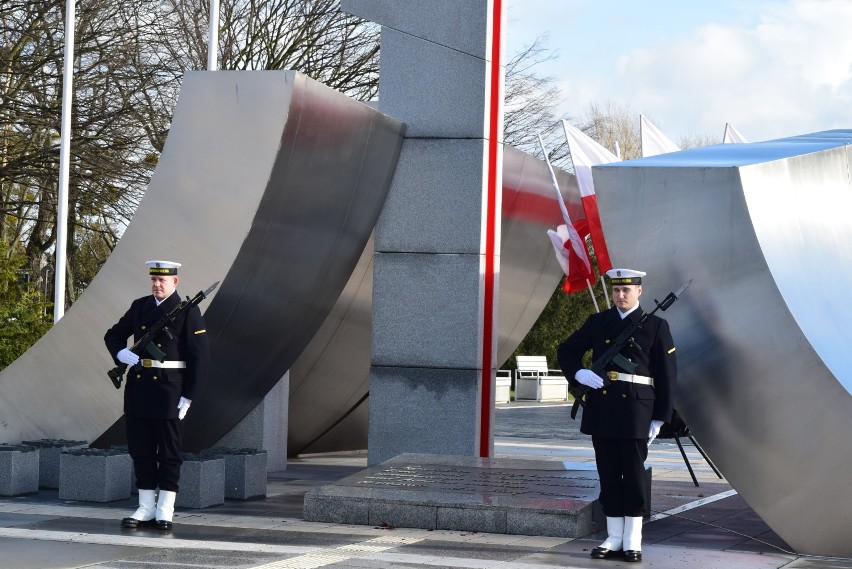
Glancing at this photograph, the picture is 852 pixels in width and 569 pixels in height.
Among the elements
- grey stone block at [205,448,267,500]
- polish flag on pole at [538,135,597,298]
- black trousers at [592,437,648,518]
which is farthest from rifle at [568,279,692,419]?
polish flag on pole at [538,135,597,298]

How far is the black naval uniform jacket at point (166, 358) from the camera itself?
9047 mm

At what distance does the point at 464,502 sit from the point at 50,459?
3.77m

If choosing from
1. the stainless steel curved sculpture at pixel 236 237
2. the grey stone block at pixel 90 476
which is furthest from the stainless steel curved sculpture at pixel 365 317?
the grey stone block at pixel 90 476

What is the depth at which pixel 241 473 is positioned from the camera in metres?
10.6

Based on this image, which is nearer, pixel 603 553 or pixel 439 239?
pixel 603 553

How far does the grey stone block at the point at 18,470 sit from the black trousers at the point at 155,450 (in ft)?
5.35

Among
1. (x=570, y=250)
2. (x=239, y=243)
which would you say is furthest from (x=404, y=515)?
(x=570, y=250)

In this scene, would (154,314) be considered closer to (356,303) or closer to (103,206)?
(356,303)

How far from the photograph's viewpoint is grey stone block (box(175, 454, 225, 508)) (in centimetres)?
1002

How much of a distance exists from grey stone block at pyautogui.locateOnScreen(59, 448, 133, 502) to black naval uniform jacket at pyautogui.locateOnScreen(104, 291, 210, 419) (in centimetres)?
118

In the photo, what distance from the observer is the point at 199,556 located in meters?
7.80

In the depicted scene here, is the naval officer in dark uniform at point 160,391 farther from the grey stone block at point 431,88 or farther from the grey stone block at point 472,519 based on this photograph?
the grey stone block at point 431,88

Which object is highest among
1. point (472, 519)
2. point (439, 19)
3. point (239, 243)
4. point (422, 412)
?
point (439, 19)

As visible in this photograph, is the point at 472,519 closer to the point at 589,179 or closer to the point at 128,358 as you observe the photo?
the point at 128,358
